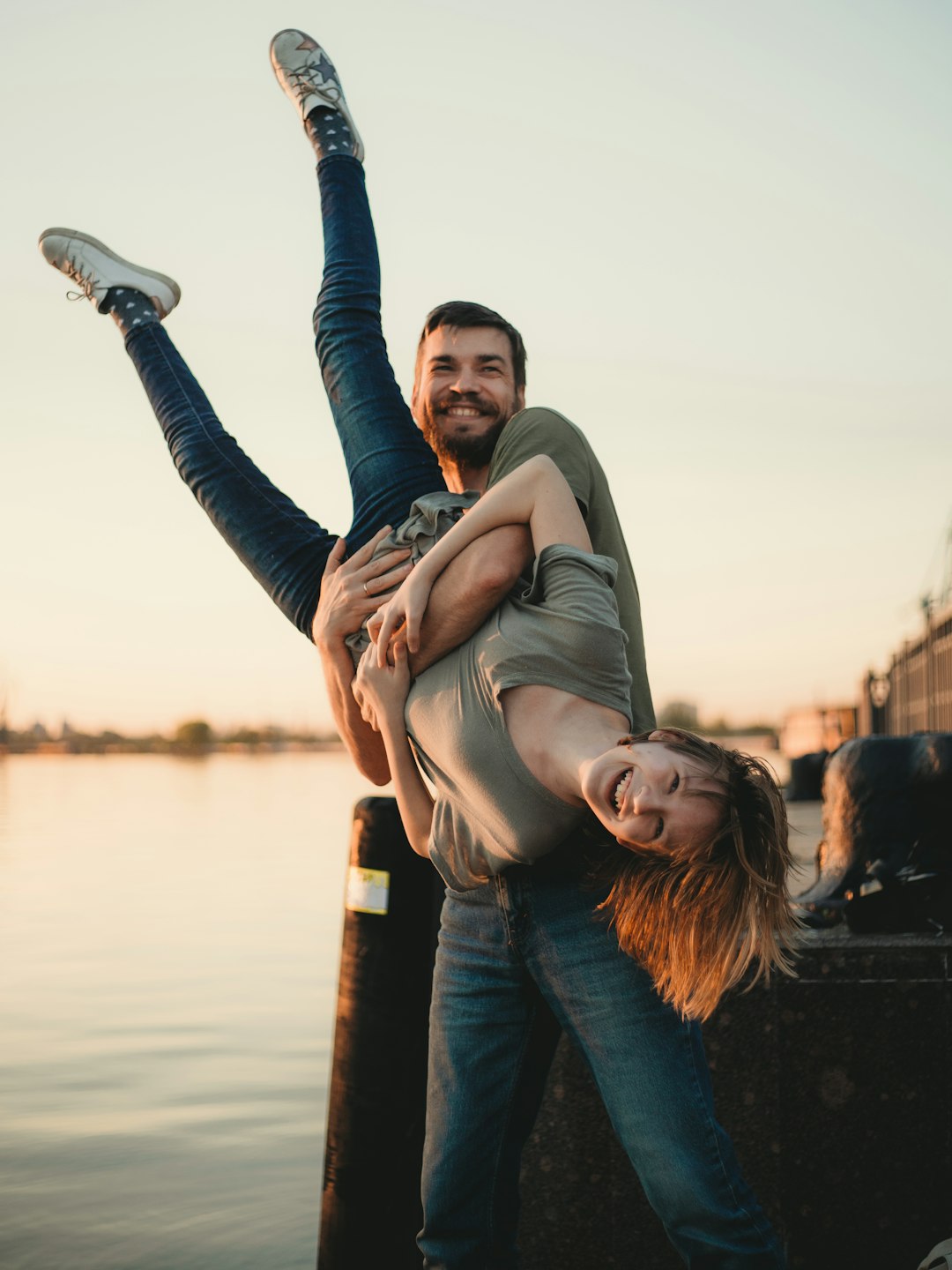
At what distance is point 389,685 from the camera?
8.46 ft

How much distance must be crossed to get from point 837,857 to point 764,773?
1.76 meters

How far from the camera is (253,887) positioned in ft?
50.5

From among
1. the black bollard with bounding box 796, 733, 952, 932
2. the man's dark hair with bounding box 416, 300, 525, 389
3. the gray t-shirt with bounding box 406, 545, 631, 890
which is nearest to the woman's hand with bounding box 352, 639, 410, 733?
the gray t-shirt with bounding box 406, 545, 631, 890

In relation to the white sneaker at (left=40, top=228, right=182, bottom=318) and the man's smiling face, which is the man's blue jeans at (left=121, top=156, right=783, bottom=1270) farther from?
the white sneaker at (left=40, top=228, right=182, bottom=318)

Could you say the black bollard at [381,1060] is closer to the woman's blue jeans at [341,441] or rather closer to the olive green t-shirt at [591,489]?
the woman's blue jeans at [341,441]

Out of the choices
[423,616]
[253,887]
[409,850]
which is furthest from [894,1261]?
[253,887]

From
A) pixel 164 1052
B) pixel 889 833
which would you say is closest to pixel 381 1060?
pixel 889 833

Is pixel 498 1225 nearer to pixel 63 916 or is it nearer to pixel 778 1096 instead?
pixel 778 1096

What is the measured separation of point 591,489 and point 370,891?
4.12 feet

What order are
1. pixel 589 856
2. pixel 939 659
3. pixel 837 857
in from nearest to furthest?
1. pixel 589 856
2. pixel 837 857
3. pixel 939 659

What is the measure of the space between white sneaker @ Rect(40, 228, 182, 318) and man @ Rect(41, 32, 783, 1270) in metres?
0.52

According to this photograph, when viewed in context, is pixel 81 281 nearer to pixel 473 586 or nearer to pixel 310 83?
pixel 310 83

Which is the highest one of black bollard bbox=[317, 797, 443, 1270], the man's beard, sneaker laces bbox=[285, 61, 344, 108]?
sneaker laces bbox=[285, 61, 344, 108]

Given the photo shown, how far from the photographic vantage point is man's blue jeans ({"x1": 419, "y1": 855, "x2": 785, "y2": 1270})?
222 cm
